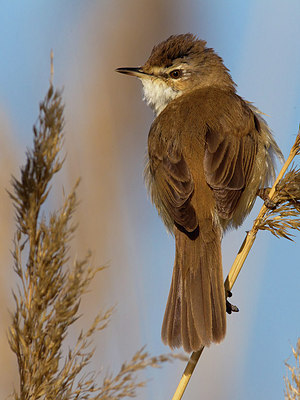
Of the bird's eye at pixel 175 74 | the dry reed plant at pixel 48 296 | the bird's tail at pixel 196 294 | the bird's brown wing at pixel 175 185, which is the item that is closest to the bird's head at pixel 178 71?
the bird's eye at pixel 175 74

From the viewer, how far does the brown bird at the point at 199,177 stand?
8.43 ft

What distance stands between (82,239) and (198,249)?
2.33ft

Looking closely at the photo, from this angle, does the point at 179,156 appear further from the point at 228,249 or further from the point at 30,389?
the point at 30,389

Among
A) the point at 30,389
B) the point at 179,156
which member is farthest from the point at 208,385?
the point at 30,389

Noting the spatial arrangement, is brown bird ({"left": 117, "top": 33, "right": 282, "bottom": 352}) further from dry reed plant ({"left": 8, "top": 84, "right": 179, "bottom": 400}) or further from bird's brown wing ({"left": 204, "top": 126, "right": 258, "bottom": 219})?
dry reed plant ({"left": 8, "top": 84, "right": 179, "bottom": 400})

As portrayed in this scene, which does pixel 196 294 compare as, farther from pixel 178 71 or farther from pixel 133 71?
pixel 178 71

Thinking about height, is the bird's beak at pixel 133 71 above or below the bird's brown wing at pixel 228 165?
above

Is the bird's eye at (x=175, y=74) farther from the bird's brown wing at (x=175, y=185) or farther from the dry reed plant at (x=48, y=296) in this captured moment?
the dry reed plant at (x=48, y=296)

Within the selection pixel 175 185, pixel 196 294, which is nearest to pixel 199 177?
pixel 175 185

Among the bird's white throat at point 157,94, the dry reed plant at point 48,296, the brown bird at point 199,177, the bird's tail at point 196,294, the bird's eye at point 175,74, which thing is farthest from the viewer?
the bird's eye at point 175,74

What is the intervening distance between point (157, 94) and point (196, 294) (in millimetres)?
1729

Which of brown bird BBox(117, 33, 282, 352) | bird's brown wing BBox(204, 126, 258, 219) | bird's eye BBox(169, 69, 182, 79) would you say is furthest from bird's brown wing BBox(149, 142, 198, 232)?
bird's eye BBox(169, 69, 182, 79)

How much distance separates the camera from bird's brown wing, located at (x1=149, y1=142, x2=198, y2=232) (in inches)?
111

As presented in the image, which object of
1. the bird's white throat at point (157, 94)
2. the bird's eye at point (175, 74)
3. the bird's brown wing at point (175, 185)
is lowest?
the bird's brown wing at point (175, 185)
